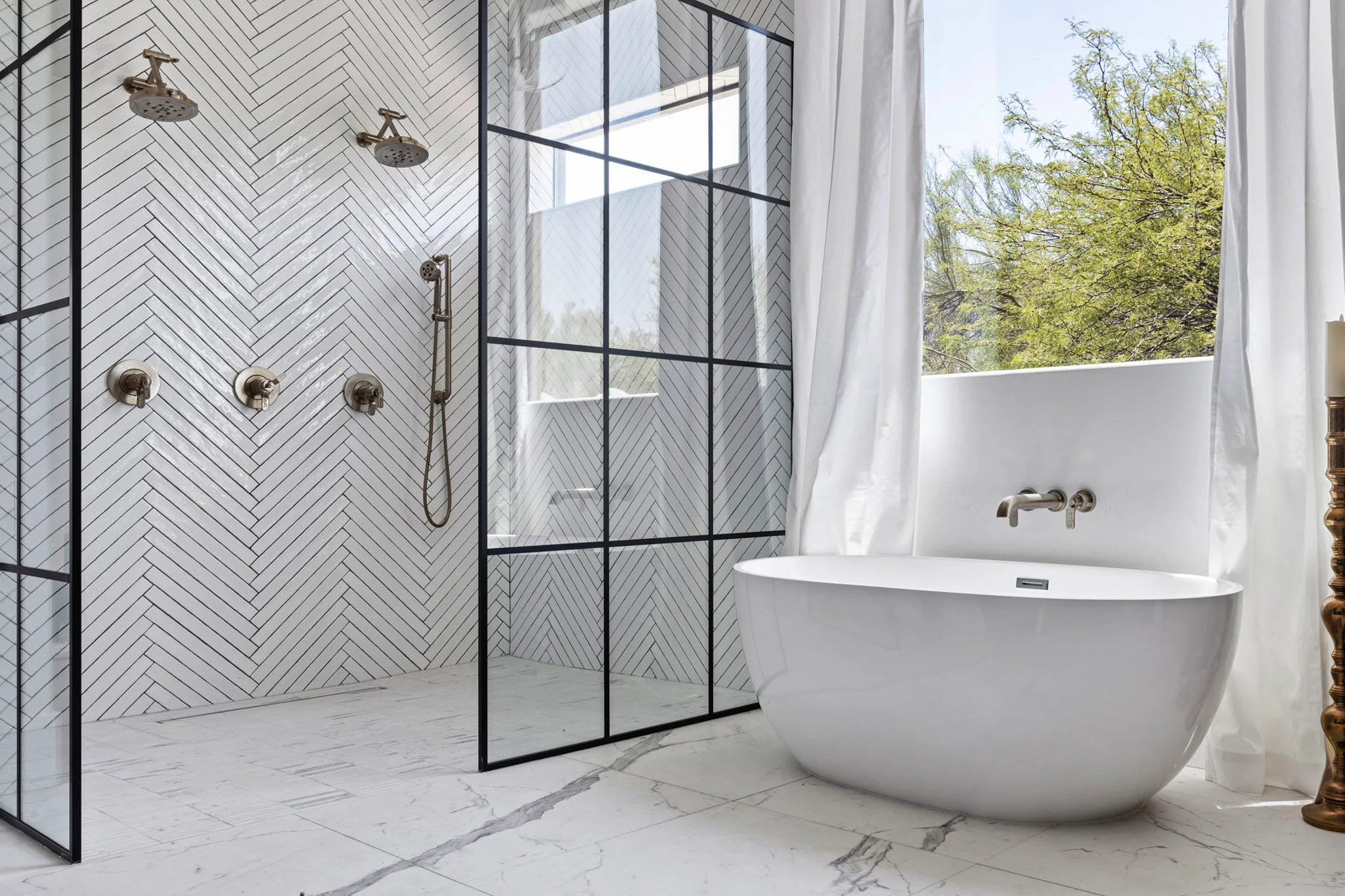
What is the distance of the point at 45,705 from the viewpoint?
2182 mm

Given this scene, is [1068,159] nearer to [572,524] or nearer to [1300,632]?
[1300,632]

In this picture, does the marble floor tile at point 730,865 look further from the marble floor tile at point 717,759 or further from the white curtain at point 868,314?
the white curtain at point 868,314

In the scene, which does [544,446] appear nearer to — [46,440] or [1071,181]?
[46,440]

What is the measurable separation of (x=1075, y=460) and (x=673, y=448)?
1204 millimetres

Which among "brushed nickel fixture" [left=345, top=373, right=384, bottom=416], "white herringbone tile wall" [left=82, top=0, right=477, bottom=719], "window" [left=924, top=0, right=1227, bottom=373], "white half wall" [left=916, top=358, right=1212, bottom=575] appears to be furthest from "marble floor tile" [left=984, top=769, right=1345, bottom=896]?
"brushed nickel fixture" [left=345, top=373, right=384, bottom=416]

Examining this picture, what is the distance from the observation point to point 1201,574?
287 cm

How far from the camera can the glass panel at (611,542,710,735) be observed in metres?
3.18

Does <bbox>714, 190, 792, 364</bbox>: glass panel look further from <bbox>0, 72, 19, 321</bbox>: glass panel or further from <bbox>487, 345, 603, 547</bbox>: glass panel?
<bbox>0, 72, 19, 321</bbox>: glass panel

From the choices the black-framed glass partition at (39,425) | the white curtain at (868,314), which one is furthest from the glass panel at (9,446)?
the white curtain at (868,314)

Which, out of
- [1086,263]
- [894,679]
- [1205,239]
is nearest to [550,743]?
[894,679]

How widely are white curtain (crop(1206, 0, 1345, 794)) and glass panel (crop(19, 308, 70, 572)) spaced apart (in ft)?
8.74

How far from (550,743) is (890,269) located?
1820 mm

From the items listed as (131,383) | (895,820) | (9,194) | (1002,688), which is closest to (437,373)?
(131,383)

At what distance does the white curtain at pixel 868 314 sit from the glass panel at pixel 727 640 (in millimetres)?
259
